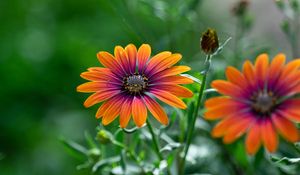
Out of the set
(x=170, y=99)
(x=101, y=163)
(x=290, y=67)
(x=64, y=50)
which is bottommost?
(x=101, y=163)

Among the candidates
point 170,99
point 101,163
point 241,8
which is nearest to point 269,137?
point 170,99

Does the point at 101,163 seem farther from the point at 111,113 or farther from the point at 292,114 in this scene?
the point at 292,114

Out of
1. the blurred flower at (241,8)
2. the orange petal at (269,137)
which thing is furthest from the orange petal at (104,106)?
the blurred flower at (241,8)

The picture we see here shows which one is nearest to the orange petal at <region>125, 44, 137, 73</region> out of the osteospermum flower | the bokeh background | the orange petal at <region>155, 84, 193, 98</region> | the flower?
the osteospermum flower

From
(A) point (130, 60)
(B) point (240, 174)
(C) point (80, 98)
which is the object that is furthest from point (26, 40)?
(A) point (130, 60)

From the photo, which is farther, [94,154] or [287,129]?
[94,154]

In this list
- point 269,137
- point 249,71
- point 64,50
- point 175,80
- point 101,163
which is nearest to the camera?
point 269,137

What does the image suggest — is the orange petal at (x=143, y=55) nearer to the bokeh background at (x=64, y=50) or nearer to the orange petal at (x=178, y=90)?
the orange petal at (x=178, y=90)
